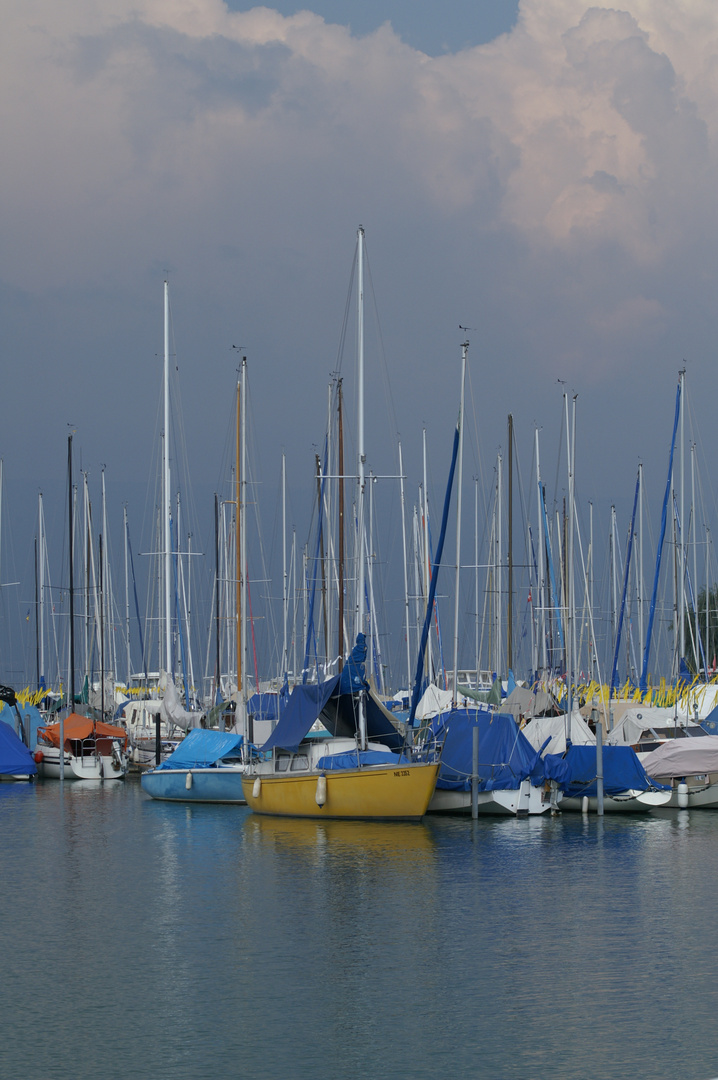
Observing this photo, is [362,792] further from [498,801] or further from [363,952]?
[363,952]

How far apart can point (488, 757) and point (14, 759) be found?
22.5 meters

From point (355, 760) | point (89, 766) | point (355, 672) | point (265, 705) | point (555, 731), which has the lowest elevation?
point (89, 766)

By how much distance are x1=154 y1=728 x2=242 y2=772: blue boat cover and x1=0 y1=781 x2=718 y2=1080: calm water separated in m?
7.30

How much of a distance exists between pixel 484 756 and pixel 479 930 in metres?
13.7

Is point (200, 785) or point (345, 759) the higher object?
point (345, 759)

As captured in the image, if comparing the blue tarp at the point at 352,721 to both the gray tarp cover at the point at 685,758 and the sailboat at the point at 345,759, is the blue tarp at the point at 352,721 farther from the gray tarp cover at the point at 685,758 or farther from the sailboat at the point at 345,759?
the gray tarp cover at the point at 685,758

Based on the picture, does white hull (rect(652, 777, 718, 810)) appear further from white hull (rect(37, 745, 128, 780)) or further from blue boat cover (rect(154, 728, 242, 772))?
white hull (rect(37, 745, 128, 780))

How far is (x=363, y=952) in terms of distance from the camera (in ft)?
66.3

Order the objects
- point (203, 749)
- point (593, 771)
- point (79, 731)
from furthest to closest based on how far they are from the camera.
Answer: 1. point (79, 731)
2. point (203, 749)
3. point (593, 771)

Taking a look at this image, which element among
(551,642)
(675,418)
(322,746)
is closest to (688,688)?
(551,642)

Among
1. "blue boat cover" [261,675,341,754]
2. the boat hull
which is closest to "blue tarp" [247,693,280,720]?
the boat hull

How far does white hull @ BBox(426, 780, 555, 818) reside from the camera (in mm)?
35156

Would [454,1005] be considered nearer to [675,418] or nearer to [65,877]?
[65,877]

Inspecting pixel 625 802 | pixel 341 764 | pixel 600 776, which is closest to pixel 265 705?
pixel 341 764
